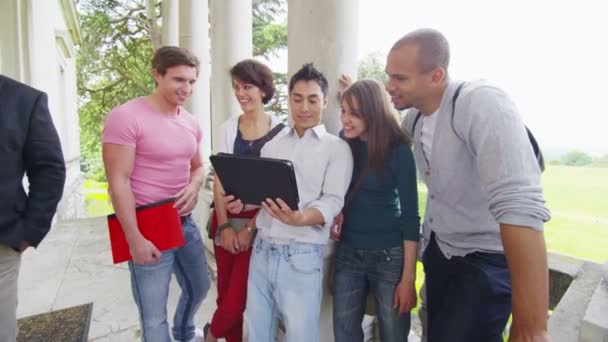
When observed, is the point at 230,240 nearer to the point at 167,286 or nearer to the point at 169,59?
the point at 167,286

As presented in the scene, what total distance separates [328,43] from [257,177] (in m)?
1.18

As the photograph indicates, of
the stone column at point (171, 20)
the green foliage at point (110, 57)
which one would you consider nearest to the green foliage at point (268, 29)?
the green foliage at point (110, 57)

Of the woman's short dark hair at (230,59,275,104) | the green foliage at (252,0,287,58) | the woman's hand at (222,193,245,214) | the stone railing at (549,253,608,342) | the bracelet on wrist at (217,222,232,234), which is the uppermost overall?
the green foliage at (252,0,287,58)

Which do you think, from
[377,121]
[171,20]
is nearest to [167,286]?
[377,121]

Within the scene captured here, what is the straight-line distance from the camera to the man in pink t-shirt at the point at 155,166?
1965 mm

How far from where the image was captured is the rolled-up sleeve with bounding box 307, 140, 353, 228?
1847 millimetres

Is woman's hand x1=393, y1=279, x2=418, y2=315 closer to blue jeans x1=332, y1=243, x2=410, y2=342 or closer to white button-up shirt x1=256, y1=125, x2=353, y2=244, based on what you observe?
blue jeans x1=332, y1=243, x2=410, y2=342

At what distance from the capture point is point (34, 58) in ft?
20.5

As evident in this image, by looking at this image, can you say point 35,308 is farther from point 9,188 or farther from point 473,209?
point 473,209

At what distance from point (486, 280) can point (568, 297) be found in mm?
633

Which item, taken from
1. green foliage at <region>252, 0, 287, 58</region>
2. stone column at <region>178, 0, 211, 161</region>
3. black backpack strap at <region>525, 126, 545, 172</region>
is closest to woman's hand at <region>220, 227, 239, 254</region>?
black backpack strap at <region>525, 126, 545, 172</region>

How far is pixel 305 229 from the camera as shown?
190 cm

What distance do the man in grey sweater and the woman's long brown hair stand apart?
120 mm

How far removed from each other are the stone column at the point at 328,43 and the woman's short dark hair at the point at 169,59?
765mm
